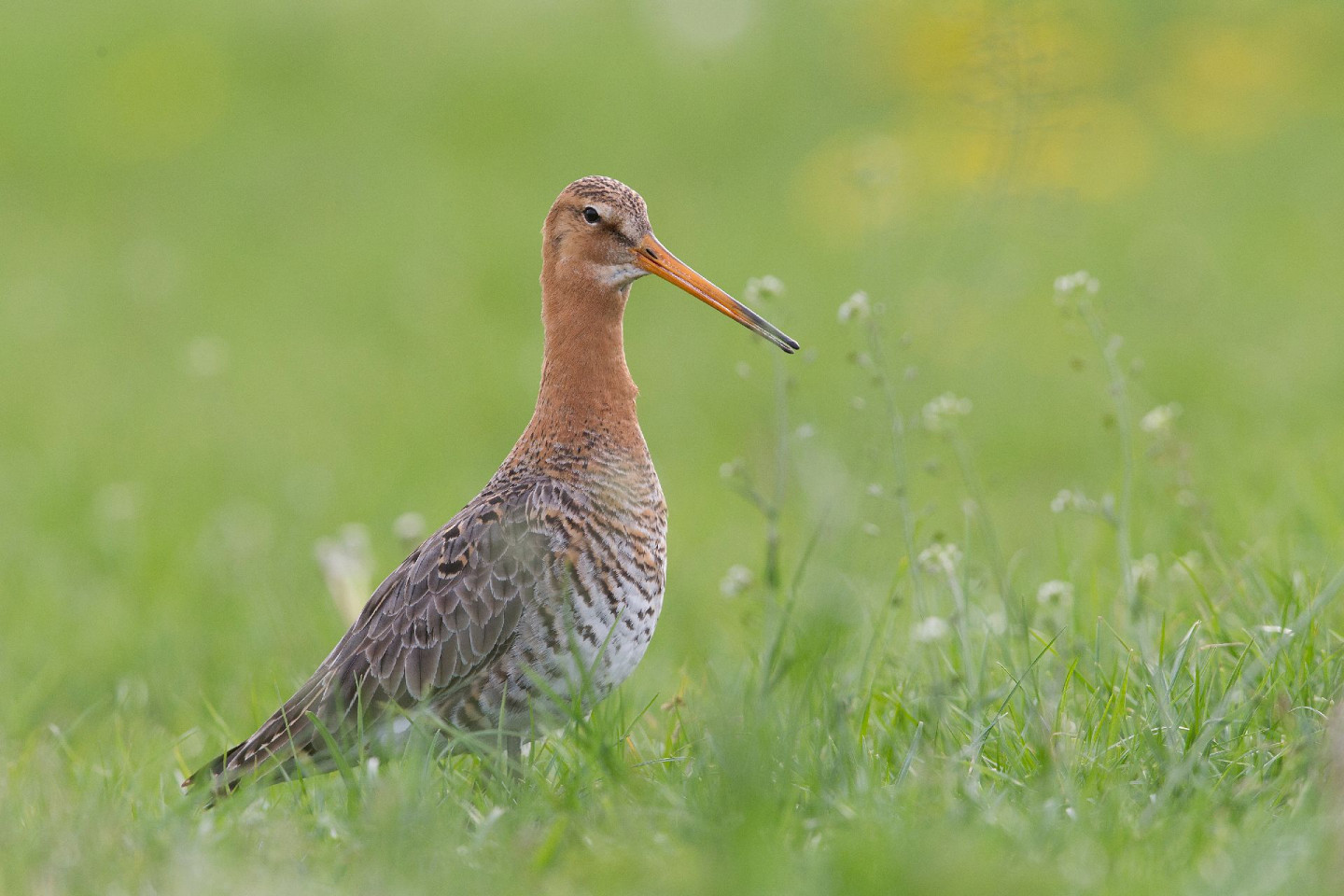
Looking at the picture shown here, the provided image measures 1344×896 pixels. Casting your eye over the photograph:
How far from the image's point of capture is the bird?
4.51 m

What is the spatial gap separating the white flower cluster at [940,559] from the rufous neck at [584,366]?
3.19ft

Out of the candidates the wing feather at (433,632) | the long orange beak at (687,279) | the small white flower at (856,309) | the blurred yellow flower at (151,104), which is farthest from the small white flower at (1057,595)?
the blurred yellow flower at (151,104)

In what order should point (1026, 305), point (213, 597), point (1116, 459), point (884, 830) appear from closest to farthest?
point (884, 830), point (213, 597), point (1116, 459), point (1026, 305)

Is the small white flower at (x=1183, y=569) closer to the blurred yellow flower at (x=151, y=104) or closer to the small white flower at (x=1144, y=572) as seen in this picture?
the small white flower at (x=1144, y=572)

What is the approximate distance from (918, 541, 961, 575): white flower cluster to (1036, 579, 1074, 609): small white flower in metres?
0.29

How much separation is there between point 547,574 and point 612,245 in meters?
1.07

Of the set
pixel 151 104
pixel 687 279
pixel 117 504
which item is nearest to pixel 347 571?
pixel 687 279

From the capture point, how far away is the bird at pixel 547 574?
451 centimetres

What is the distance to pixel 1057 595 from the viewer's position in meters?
4.91

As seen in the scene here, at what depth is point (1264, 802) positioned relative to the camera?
11.9 feet

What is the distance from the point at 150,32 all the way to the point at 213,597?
10.6 meters

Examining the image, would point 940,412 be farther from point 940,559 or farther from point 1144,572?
point 1144,572

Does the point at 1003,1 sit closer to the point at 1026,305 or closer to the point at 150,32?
the point at 1026,305

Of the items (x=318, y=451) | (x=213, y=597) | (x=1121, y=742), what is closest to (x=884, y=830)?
(x=1121, y=742)
